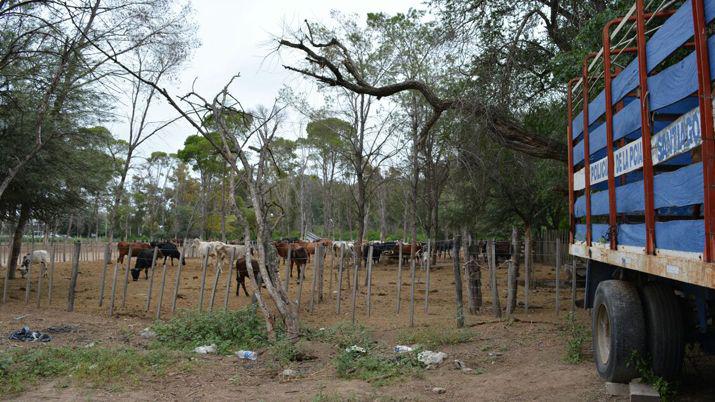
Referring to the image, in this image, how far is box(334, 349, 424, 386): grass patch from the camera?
22.0ft

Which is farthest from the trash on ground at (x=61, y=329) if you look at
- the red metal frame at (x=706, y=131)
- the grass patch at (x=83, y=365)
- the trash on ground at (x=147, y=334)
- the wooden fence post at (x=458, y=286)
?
the red metal frame at (x=706, y=131)

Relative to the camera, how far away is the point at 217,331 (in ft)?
30.8

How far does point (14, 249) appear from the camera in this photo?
17.4 m

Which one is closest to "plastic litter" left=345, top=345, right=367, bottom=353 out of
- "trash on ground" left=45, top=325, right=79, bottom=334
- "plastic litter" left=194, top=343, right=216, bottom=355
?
"plastic litter" left=194, top=343, right=216, bottom=355

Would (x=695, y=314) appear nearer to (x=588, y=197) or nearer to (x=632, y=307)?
(x=632, y=307)

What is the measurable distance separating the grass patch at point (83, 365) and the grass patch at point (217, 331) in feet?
2.85

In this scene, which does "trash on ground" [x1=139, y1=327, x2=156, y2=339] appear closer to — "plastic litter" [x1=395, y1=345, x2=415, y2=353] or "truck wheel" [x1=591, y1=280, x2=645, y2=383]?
"plastic litter" [x1=395, y1=345, x2=415, y2=353]

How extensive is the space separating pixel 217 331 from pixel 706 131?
823cm

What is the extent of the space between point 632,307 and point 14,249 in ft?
59.8

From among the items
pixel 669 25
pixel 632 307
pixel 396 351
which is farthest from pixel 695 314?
pixel 396 351

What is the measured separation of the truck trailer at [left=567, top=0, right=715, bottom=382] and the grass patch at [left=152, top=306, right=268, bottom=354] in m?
5.31

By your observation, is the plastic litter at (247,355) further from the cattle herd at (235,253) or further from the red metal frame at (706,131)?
the red metal frame at (706,131)

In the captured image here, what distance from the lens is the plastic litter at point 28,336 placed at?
894 centimetres

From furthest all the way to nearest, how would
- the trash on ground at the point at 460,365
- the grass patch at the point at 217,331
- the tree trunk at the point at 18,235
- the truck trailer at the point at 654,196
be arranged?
the tree trunk at the point at 18,235
the grass patch at the point at 217,331
the trash on ground at the point at 460,365
the truck trailer at the point at 654,196
